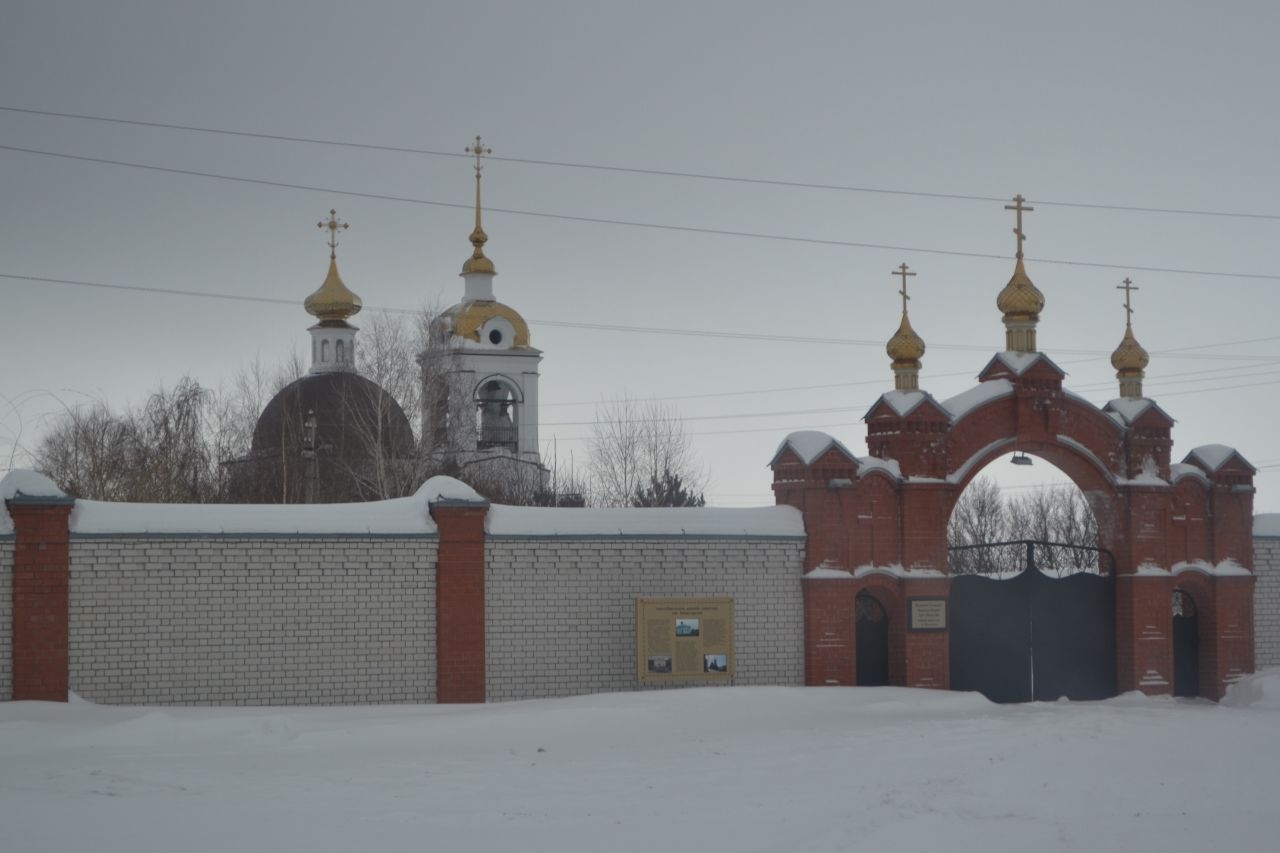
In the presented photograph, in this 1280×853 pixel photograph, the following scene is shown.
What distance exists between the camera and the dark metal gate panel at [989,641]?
19.6 m

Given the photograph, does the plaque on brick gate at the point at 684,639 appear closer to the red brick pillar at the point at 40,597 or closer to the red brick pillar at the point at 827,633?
the red brick pillar at the point at 827,633

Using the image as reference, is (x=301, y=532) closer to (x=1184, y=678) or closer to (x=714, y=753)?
(x=714, y=753)

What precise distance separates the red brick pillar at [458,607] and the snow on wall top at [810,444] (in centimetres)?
438

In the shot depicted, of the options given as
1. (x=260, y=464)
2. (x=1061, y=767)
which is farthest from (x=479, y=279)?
(x=1061, y=767)

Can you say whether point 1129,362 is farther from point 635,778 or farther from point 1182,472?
point 635,778

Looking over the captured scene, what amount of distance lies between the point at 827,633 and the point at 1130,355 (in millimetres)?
7180

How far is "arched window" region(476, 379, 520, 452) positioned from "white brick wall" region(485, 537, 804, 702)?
2383 centimetres

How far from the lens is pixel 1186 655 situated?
2119 cm

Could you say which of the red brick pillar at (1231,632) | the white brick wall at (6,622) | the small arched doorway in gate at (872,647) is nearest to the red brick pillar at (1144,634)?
the red brick pillar at (1231,632)

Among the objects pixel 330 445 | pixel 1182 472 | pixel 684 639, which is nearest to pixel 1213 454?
pixel 1182 472

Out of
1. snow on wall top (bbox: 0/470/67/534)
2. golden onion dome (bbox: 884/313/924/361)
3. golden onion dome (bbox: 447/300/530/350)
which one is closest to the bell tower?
golden onion dome (bbox: 447/300/530/350)

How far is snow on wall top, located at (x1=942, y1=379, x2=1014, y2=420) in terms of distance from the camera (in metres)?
19.8

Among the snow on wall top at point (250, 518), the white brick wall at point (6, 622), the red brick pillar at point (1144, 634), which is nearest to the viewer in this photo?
the white brick wall at point (6, 622)

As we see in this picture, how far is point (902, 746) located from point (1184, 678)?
8.55 m
